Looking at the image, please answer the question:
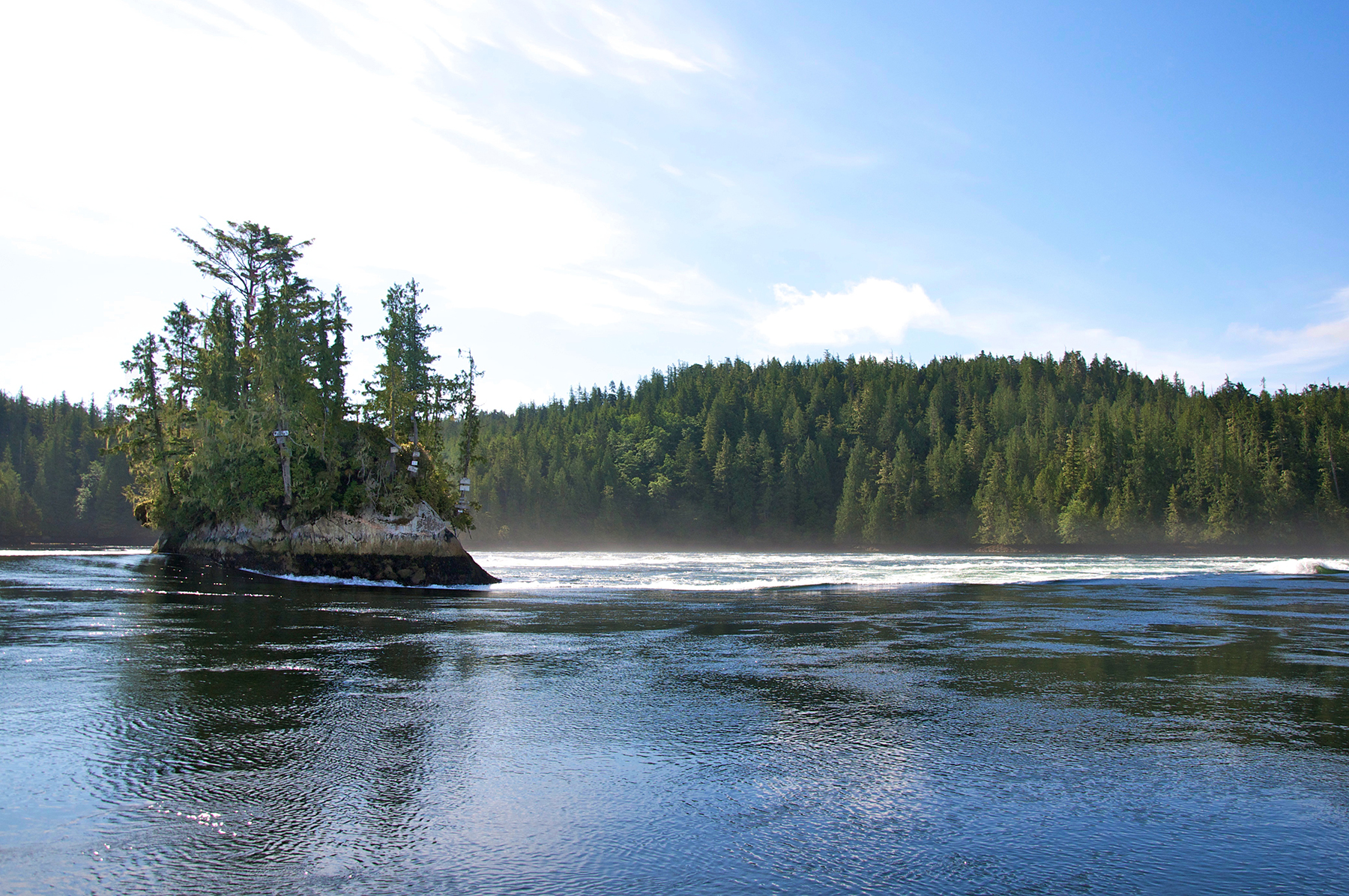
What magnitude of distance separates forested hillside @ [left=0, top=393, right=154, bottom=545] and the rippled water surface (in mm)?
112120

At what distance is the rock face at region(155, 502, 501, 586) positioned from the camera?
3875cm

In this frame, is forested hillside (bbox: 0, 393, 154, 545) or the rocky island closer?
the rocky island

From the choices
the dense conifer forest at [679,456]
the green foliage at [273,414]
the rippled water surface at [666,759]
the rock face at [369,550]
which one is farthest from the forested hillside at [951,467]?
the rippled water surface at [666,759]

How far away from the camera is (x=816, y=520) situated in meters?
161

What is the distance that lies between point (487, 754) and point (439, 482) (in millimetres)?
37442

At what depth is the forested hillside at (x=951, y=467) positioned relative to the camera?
120 meters

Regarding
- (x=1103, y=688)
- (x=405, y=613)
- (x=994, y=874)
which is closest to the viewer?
(x=994, y=874)

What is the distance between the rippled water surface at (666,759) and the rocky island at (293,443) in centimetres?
1920

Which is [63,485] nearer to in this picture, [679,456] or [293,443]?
[679,456]

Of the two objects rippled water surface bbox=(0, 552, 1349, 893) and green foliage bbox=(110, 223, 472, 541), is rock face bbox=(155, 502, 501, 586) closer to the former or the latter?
green foliage bbox=(110, 223, 472, 541)

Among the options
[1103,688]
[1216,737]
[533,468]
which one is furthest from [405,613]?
[533,468]

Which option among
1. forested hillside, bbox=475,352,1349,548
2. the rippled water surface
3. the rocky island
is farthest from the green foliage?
forested hillside, bbox=475,352,1349,548

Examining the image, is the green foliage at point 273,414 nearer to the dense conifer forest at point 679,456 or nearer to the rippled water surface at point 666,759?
the dense conifer forest at point 679,456

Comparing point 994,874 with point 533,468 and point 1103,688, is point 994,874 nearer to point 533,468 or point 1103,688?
point 1103,688
